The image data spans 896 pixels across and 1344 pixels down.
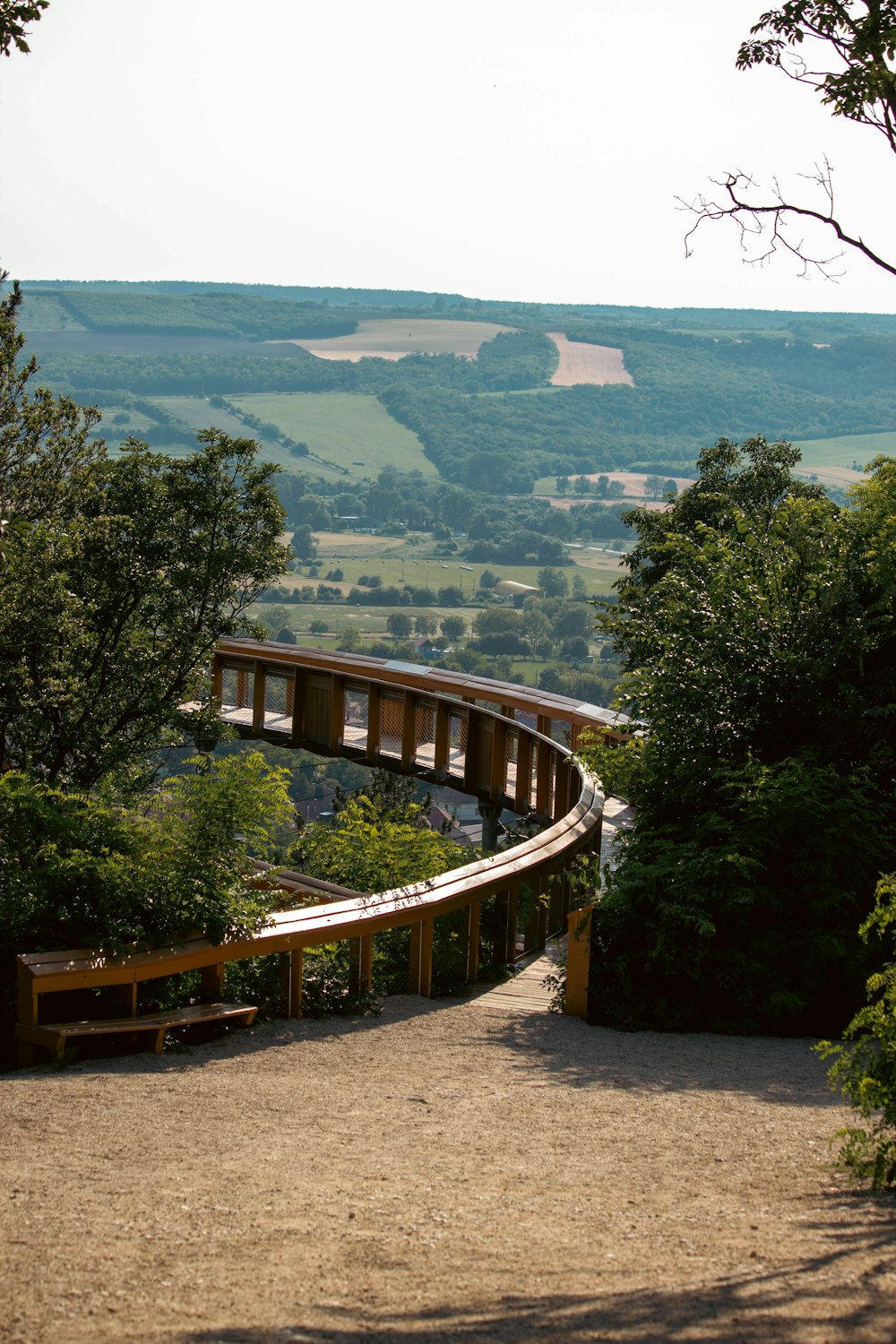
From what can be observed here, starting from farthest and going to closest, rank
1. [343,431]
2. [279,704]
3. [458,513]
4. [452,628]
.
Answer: [343,431] → [458,513] → [452,628] → [279,704]

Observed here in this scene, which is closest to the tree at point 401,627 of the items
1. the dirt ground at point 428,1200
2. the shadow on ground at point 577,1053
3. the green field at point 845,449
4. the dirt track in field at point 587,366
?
the green field at point 845,449

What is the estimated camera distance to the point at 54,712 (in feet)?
35.3

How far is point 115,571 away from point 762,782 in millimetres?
5593

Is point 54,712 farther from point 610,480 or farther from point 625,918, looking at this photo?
point 610,480

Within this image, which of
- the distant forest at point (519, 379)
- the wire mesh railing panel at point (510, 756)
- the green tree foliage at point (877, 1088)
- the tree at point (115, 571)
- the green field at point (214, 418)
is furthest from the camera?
the green field at point (214, 418)

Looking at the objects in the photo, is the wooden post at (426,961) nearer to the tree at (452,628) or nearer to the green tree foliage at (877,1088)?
the green tree foliage at (877,1088)

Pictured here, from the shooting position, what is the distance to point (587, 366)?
162750 mm

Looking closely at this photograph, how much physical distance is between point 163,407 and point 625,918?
13307 centimetres

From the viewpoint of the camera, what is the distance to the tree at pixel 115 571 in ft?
34.9

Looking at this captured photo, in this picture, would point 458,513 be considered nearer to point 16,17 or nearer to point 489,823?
point 489,823

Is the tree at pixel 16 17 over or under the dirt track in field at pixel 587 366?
under

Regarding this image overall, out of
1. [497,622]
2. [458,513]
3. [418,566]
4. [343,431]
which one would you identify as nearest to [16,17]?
[497,622]

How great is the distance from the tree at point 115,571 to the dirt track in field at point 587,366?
142 meters

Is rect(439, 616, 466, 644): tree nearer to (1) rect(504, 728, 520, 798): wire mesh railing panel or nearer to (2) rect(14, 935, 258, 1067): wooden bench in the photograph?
Answer: (1) rect(504, 728, 520, 798): wire mesh railing panel
